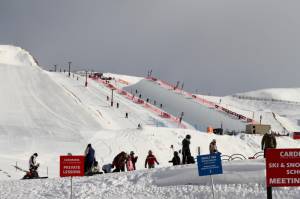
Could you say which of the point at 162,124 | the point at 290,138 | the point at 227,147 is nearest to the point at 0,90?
the point at 162,124

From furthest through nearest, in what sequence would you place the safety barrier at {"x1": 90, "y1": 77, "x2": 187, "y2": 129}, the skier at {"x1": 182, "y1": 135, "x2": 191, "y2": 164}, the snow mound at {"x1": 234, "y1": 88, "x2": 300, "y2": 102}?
the snow mound at {"x1": 234, "y1": 88, "x2": 300, "y2": 102} → the safety barrier at {"x1": 90, "y1": 77, "x2": 187, "y2": 129} → the skier at {"x1": 182, "y1": 135, "x2": 191, "y2": 164}

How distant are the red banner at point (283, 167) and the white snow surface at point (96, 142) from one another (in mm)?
5669

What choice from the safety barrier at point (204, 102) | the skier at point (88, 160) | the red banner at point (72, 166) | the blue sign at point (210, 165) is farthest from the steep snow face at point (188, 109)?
the blue sign at point (210, 165)

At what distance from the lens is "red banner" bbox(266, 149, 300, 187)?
966cm

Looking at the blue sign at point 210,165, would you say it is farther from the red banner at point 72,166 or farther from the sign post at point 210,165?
the red banner at point 72,166

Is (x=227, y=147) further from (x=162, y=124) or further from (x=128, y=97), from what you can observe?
(x=128, y=97)

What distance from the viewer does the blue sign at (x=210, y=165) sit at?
13477 millimetres

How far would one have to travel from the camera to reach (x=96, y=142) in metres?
40.8

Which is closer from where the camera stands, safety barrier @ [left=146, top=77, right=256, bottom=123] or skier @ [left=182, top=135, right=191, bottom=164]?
skier @ [left=182, top=135, right=191, bottom=164]

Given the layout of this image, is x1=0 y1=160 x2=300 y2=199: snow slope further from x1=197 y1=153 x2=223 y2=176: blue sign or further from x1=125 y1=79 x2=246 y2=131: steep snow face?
x1=125 y1=79 x2=246 y2=131: steep snow face

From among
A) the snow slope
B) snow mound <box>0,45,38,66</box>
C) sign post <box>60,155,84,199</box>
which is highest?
snow mound <box>0,45,38,66</box>

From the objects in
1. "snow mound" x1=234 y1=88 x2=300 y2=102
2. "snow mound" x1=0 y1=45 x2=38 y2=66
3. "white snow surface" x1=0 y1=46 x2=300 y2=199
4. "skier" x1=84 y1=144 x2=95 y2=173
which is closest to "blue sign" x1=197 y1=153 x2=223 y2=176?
"white snow surface" x1=0 y1=46 x2=300 y2=199

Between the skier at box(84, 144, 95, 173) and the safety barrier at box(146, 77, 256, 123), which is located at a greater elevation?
the safety barrier at box(146, 77, 256, 123)

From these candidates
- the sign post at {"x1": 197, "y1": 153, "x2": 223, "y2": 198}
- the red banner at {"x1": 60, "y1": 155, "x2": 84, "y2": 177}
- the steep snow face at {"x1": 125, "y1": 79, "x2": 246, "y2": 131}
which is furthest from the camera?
the steep snow face at {"x1": 125, "y1": 79, "x2": 246, "y2": 131}
